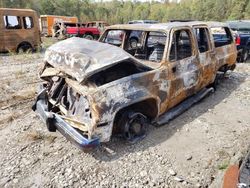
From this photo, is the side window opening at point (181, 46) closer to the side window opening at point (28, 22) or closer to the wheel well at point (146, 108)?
the wheel well at point (146, 108)

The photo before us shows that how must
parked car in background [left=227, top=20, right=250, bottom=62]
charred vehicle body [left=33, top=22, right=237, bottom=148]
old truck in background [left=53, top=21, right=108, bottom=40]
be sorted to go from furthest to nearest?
1. old truck in background [left=53, top=21, right=108, bottom=40]
2. parked car in background [left=227, top=20, right=250, bottom=62]
3. charred vehicle body [left=33, top=22, right=237, bottom=148]

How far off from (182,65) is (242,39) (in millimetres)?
6335

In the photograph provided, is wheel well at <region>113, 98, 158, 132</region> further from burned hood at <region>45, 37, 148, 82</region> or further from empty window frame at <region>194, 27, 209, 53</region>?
empty window frame at <region>194, 27, 209, 53</region>

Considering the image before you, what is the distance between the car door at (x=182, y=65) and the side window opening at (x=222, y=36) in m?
1.84

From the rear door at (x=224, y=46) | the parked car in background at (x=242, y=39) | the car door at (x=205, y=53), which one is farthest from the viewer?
the parked car in background at (x=242, y=39)

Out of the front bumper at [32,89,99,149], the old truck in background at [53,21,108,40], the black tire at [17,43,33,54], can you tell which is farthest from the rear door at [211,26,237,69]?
the old truck in background at [53,21,108,40]

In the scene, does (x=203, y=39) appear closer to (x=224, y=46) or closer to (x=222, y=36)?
(x=224, y=46)

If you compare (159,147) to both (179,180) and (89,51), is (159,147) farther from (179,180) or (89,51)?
(89,51)

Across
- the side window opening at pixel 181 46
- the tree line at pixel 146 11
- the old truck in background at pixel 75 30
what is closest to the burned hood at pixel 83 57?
the side window opening at pixel 181 46

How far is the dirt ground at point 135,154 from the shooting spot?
11.4 feet

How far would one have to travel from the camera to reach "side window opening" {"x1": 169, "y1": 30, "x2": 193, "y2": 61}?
4773 mm

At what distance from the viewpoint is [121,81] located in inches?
151

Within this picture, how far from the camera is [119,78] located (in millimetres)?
4145

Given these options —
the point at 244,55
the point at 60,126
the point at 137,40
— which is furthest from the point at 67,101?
the point at 244,55
